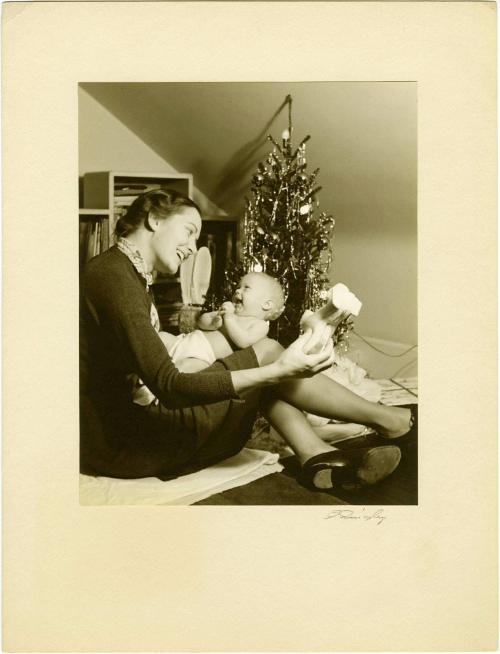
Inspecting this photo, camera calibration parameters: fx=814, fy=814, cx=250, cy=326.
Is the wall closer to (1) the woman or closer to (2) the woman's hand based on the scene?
(1) the woman

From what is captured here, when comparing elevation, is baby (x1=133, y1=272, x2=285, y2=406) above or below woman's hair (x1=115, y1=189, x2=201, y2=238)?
below

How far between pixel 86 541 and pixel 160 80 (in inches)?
43.1

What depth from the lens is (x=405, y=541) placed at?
75.9 inches

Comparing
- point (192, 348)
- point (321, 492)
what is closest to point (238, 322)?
point (192, 348)

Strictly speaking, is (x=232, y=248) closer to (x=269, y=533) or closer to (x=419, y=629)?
(x=269, y=533)

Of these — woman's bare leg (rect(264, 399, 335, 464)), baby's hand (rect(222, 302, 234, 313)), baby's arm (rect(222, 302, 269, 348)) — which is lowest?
woman's bare leg (rect(264, 399, 335, 464))

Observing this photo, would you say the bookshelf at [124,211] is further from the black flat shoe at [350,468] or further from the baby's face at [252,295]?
the black flat shoe at [350,468]

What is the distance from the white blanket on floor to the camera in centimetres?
192

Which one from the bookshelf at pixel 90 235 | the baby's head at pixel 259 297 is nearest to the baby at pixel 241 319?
the baby's head at pixel 259 297

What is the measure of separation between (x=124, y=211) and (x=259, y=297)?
0.38 m

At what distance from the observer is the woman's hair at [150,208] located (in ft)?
6.26

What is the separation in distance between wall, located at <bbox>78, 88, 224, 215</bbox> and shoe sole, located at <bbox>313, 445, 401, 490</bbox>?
2.21 feet

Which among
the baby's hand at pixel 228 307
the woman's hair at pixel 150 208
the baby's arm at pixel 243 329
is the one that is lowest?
the baby's arm at pixel 243 329
